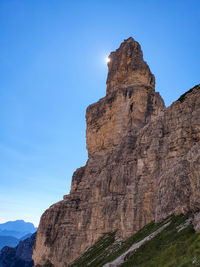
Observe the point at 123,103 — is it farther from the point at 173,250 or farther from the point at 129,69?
the point at 173,250

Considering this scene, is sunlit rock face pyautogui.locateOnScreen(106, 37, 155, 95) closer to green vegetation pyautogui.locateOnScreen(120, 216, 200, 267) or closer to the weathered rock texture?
the weathered rock texture

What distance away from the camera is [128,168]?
207 feet

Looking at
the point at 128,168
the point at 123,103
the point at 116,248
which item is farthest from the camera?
the point at 123,103

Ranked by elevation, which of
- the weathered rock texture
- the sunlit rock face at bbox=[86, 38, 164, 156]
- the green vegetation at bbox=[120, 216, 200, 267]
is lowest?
the green vegetation at bbox=[120, 216, 200, 267]

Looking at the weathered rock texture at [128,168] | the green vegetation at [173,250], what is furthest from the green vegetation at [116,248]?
the green vegetation at [173,250]

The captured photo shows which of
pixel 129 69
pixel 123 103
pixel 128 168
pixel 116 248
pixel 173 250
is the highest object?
pixel 129 69

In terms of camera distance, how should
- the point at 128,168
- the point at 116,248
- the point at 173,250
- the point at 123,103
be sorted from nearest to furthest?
the point at 173,250, the point at 116,248, the point at 128,168, the point at 123,103

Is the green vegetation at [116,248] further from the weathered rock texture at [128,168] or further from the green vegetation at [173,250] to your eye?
the green vegetation at [173,250]

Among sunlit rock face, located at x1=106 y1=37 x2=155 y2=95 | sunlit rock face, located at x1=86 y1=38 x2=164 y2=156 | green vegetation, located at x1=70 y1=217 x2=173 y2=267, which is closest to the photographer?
green vegetation, located at x1=70 y1=217 x2=173 y2=267

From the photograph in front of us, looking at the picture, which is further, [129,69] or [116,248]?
[129,69]

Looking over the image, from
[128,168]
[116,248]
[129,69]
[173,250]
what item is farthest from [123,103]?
[173,250]

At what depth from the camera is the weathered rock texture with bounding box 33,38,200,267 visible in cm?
3834

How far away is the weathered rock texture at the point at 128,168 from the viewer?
38344 millimetres

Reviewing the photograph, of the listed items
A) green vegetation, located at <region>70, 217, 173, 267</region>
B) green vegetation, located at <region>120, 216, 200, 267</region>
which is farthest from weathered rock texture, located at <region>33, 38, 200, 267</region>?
green vegetation, located at <region>120, 216, 200, 267</region>
